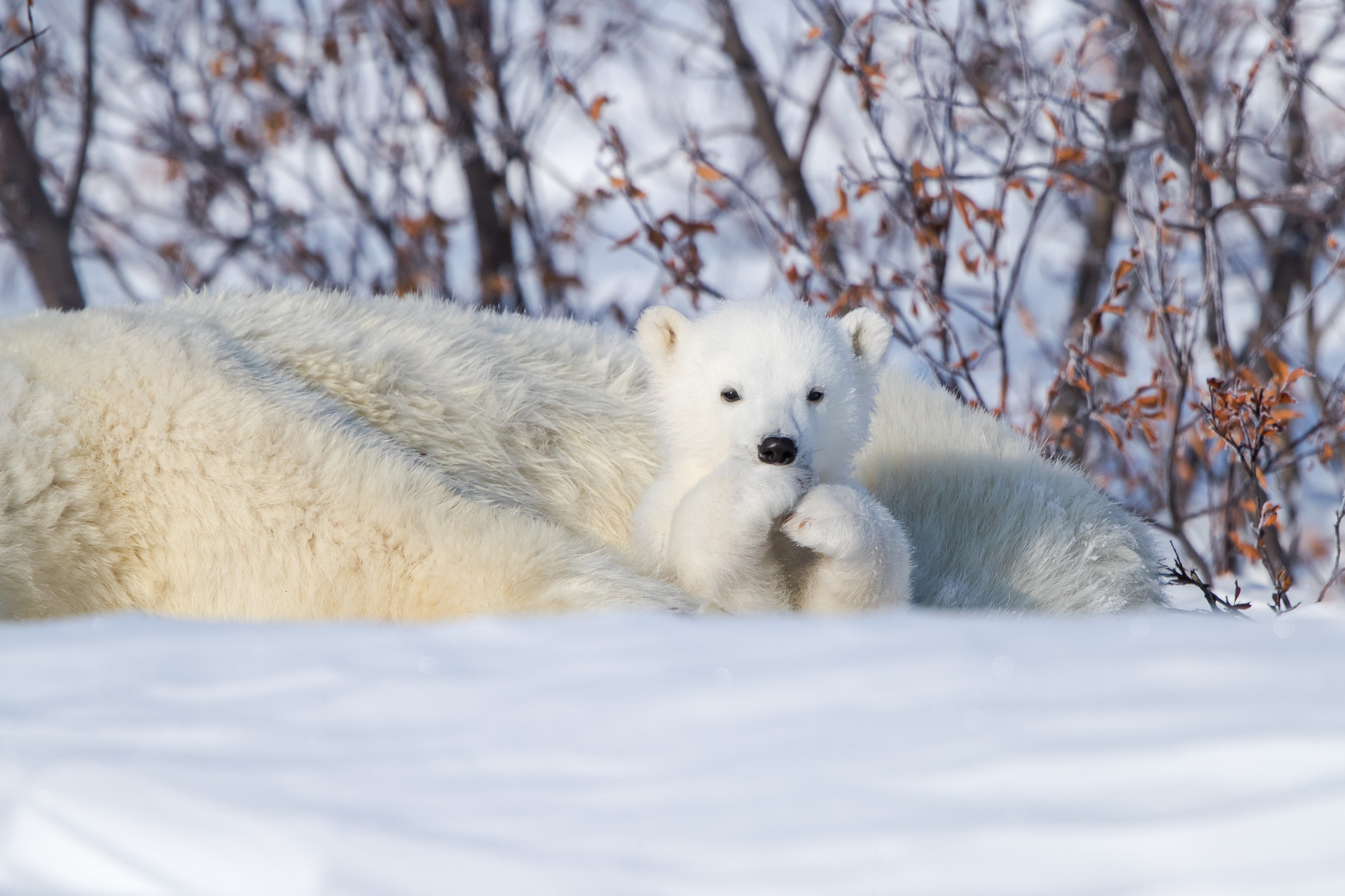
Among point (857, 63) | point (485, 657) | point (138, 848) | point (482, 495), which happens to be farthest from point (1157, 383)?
point (138, 848)

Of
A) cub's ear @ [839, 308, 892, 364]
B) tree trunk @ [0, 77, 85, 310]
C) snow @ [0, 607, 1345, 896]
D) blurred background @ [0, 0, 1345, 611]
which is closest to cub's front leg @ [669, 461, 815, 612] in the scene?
cub's ear @ [839, 308, 892, 364]

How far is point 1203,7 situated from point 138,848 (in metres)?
7.64

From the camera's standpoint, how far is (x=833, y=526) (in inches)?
81.7

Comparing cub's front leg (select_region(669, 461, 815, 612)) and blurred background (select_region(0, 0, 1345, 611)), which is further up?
blurred background (select_region(0, 0, 1345, 611))

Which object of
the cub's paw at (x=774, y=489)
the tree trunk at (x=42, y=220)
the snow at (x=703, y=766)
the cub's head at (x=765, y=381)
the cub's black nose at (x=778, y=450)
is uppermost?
the tree trunk at (x=42, y=220)

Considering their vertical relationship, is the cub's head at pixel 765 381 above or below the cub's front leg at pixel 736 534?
above

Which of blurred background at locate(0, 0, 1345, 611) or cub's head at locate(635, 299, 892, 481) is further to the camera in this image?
blurred background at locate(0, 0, 1345, 611)

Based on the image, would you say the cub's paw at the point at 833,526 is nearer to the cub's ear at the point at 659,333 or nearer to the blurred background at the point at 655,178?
the cub's ear at the point at 659,333

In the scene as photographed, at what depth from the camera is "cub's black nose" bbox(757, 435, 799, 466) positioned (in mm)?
2180

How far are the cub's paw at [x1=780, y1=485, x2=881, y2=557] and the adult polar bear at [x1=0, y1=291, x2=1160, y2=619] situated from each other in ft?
0.83

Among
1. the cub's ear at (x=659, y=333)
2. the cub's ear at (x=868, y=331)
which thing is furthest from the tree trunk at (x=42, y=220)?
the cub's ear at (x=868, y=331)

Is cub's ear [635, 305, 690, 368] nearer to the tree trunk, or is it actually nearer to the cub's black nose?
the cub's black nose

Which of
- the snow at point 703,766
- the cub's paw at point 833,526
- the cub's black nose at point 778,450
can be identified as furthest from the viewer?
the cub's black nose at point 778,450

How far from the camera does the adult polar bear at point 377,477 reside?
2105 millimetres
